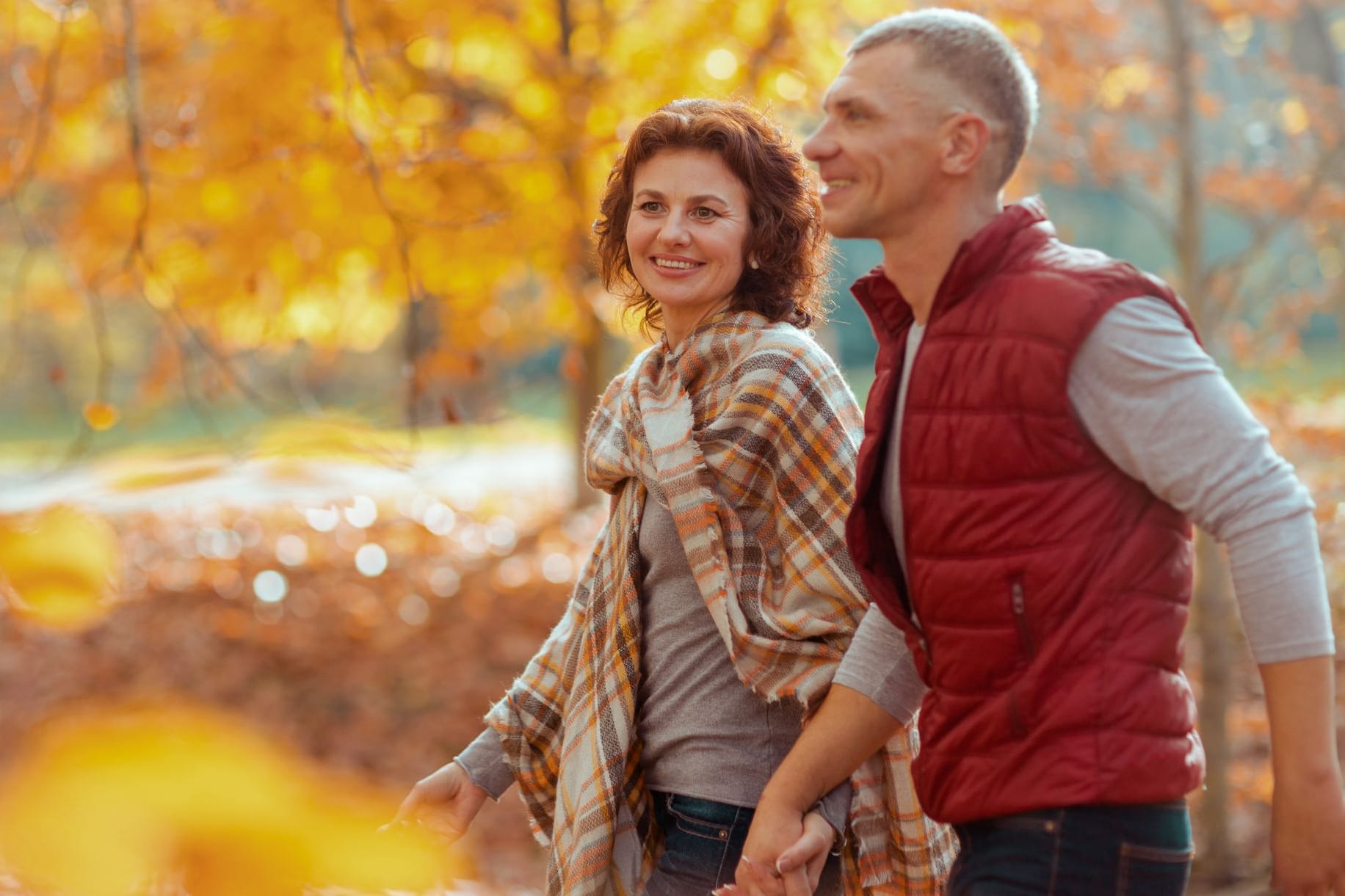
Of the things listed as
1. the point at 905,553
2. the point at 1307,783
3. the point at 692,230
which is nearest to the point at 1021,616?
the point at 905,553

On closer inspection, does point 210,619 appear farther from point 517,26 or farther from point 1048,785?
point 1048,785

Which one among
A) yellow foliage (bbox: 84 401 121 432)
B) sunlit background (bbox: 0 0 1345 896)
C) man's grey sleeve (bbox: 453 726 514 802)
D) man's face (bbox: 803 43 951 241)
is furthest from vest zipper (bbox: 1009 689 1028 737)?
yellow foliage (bbox: 84 401 121 432)

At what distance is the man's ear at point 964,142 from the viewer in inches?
57.9

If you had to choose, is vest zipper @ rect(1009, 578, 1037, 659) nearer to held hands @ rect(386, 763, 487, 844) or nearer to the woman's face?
the woman's face

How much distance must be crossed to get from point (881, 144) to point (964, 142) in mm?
89

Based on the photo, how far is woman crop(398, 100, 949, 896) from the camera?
1.83m

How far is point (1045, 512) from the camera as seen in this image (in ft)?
4.50

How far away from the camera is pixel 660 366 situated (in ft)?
6.76

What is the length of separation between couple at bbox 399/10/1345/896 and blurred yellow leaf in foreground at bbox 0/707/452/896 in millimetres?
535

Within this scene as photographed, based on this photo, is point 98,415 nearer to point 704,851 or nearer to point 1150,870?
point 704,851

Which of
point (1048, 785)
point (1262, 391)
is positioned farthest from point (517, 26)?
point (1048, 785)

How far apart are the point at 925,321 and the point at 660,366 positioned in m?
0.58

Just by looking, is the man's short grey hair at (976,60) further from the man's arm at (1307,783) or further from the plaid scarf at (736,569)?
the man's arm at (1307,783)

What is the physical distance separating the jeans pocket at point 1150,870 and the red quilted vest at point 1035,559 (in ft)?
0.19
